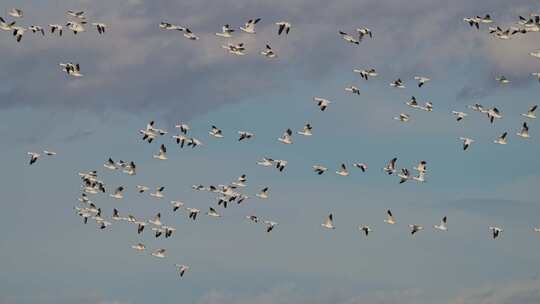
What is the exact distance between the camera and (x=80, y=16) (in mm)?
194375

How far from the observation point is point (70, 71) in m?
194

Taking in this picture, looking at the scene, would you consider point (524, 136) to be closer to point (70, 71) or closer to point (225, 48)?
point (225, 48)

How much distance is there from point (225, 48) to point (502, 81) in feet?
116

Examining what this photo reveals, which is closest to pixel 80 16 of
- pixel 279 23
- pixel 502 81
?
pixel 279 23

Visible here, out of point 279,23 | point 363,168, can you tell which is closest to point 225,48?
point 279,23

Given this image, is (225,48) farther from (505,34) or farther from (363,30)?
(505,34)

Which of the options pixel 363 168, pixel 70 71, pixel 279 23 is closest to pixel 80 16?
pixel 70 71

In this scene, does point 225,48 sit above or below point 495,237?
above

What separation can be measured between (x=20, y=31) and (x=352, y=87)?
43.3 m

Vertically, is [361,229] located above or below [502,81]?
below

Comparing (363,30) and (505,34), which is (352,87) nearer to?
(363,30)

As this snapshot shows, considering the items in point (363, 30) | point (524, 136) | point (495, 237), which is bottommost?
point (495, 237)

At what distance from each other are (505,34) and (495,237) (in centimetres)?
2653

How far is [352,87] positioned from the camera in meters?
192
